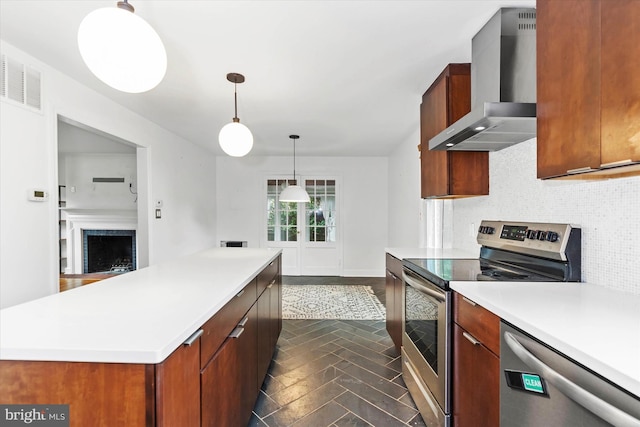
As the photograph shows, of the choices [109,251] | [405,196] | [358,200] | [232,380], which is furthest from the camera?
[358,200]

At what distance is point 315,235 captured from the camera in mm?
6086

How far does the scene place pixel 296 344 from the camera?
9.46 ft

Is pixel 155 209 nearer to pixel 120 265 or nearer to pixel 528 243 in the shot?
pixel 120 265

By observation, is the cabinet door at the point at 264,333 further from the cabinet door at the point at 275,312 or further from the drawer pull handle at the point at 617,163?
the drawer pull handle at the point at 617,163

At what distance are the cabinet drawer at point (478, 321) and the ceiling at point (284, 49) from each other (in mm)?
1543

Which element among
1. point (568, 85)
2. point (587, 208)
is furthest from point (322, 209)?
point (568, 85)

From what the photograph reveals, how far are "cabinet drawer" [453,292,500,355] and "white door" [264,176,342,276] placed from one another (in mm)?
4569

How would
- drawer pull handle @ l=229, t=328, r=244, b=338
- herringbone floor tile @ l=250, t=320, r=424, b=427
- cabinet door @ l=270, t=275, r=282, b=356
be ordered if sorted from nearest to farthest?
1. drawer pull handle @ l=229, t=328, r=244, b=338
2. herringbone floor tile @ l=250, t=320, r=424, b=427
3. cabinet door @ l=270, t=275, r=282, b=356

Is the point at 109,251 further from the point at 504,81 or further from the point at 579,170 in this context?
the point at 579,170

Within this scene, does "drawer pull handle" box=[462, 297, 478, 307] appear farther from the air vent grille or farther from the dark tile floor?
the air vent grille

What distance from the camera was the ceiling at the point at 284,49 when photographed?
1646 millimetres

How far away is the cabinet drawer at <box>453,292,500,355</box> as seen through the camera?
119cm

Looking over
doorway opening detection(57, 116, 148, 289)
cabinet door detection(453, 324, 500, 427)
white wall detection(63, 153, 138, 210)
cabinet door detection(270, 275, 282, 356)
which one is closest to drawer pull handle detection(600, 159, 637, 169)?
cabinet door detection(453, 324, 500, 427)

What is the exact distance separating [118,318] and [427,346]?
1.60m
